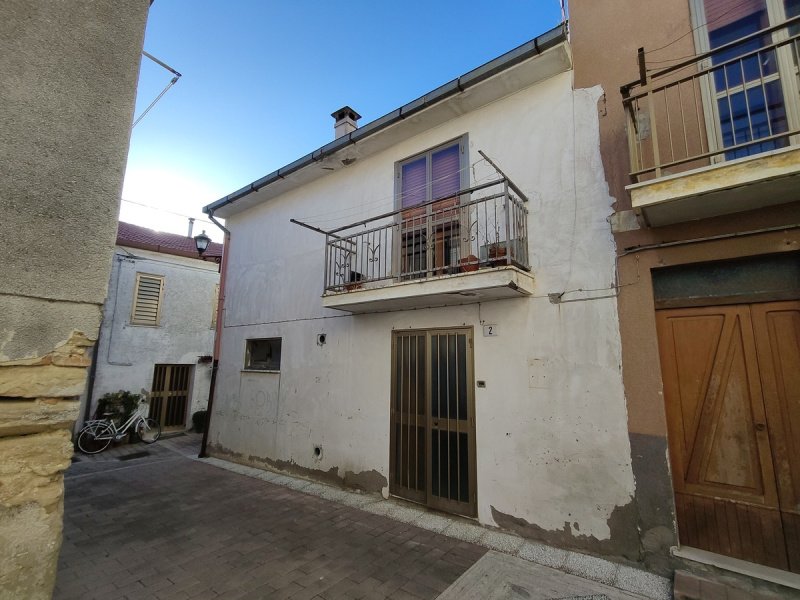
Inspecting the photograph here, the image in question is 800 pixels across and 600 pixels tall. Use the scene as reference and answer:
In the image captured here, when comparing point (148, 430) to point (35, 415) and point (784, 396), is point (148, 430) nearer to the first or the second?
point (35, 415)

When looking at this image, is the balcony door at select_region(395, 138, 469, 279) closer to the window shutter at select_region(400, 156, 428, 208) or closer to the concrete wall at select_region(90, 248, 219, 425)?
the window shutter at select_region(400, 156, 428, 208)

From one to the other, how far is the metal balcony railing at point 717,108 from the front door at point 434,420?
10.3ft

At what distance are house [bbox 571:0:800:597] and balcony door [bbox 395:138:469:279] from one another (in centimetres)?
222

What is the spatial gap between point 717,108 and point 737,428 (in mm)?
3423

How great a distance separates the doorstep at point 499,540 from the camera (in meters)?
3.65

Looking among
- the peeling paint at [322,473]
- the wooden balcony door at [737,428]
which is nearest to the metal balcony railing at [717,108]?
the wooden balcony door at [737,428]

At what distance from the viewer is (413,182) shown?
6625mm

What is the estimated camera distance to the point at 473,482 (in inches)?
199

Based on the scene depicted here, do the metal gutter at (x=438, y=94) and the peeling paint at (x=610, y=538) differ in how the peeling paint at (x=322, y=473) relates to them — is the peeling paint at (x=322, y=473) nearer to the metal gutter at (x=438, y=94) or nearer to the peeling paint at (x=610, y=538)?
the peeling paint at (x=610, y=538)

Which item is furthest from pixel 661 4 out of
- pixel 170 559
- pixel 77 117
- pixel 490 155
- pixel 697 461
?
pixel 170 559

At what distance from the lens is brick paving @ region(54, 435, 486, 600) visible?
11.9 feet

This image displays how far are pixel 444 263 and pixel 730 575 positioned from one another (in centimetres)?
457

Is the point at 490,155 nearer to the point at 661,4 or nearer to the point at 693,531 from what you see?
the point at 661,4

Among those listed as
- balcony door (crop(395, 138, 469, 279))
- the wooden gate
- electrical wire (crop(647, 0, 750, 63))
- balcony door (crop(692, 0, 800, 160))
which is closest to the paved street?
balcony door (crop(395, 138, 469, 279))
